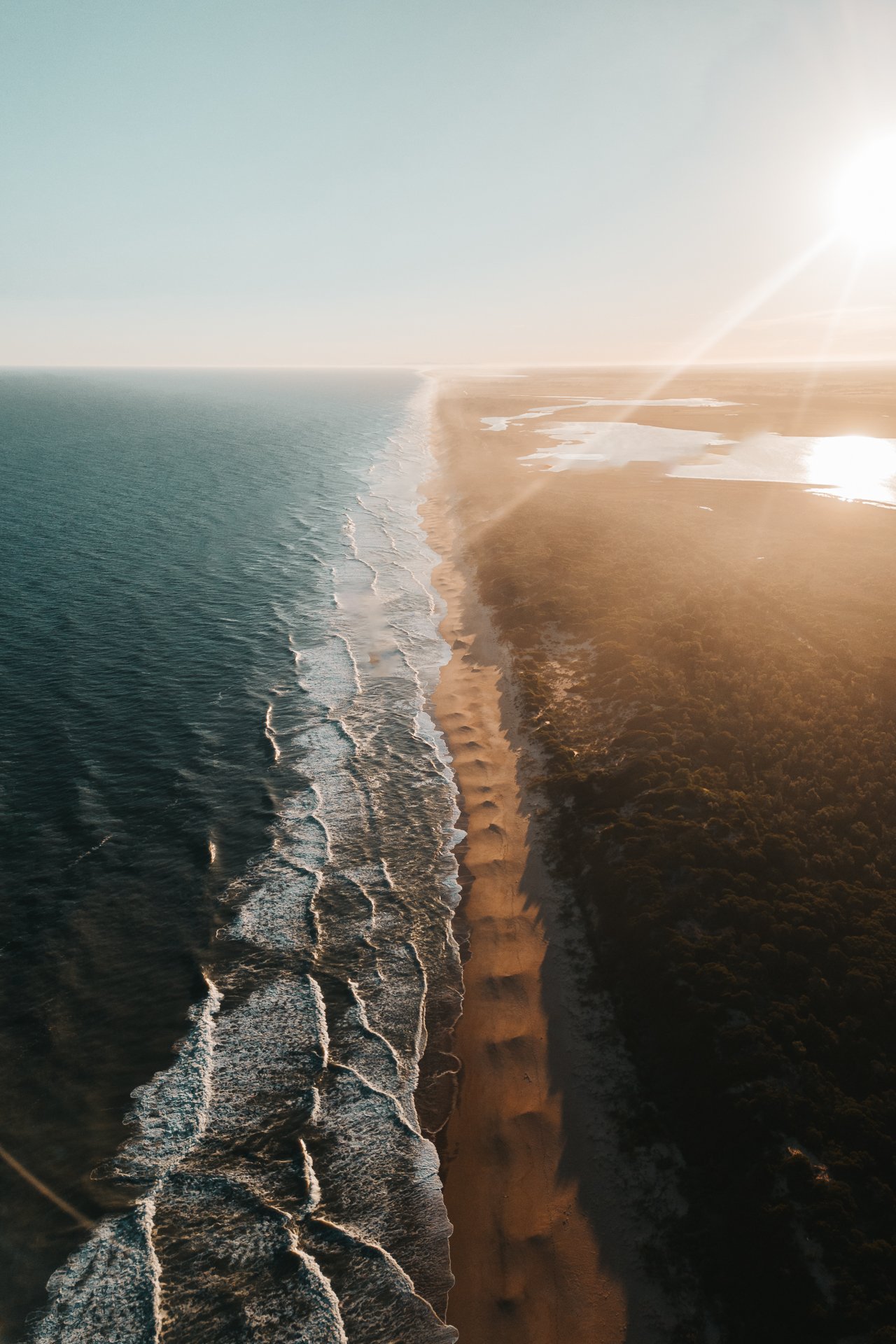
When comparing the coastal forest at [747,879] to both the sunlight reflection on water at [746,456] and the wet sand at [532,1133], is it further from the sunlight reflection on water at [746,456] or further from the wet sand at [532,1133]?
the sunlight reflection on water at [746,456]

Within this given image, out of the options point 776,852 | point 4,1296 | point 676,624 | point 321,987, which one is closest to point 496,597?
point 676,624

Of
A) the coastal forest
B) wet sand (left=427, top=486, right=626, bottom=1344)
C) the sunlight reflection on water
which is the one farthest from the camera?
the sunlight reflection on water

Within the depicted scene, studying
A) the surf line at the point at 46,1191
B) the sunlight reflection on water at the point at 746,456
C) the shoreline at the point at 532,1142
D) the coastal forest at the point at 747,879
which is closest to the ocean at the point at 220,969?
the surf line at the point at 46,1191

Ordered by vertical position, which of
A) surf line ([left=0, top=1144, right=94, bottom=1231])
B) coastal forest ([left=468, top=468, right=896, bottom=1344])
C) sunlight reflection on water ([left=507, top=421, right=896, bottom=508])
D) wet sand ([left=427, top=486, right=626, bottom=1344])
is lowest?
wet sand ([left=427, top=486, right=626, bottom=1344])

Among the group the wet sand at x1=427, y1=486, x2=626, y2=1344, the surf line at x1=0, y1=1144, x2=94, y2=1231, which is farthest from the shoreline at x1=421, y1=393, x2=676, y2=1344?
the surf line at x1=0, y1=1144, x2=94, y2=1231

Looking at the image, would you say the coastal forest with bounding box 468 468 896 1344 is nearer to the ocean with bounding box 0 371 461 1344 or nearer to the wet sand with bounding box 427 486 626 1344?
the wet sand with bounding box 427 486 626 1344
